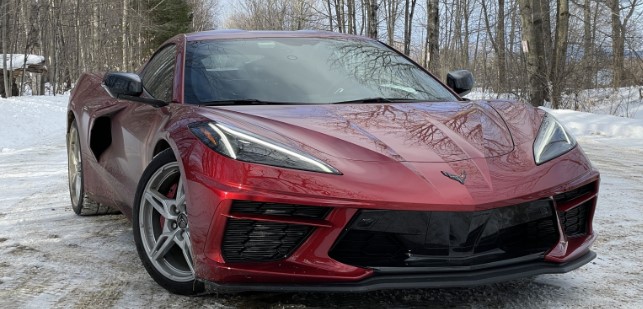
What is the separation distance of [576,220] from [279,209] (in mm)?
1239

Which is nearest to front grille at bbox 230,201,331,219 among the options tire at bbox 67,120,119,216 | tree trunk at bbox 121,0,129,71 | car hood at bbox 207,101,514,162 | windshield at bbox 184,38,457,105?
car hood at bbox 207,101,514,162

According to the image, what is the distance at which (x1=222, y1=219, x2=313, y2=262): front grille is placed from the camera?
84.0 inches

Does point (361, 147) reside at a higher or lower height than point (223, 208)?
higher

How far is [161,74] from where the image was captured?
3.58 meters

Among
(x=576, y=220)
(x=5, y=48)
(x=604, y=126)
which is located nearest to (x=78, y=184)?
(x=576, y=220)

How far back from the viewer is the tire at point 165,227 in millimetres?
2486

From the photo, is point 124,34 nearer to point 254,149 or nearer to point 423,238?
point 254,149

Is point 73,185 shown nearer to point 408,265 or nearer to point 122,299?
point 122,299

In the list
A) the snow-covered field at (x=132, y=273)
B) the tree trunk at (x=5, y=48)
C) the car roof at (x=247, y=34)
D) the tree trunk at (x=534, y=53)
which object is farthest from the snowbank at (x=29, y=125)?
the tree trunk at (x=534, y=53)

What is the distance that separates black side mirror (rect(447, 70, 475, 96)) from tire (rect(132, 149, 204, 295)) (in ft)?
6.38

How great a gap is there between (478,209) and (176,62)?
1.91m

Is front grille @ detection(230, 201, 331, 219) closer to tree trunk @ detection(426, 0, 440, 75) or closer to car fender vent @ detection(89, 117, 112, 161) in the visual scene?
car fender vent @ detection(89, 117, 112, 161)

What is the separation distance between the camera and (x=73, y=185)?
456cm

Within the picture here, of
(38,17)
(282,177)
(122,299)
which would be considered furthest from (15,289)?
(38,17)
